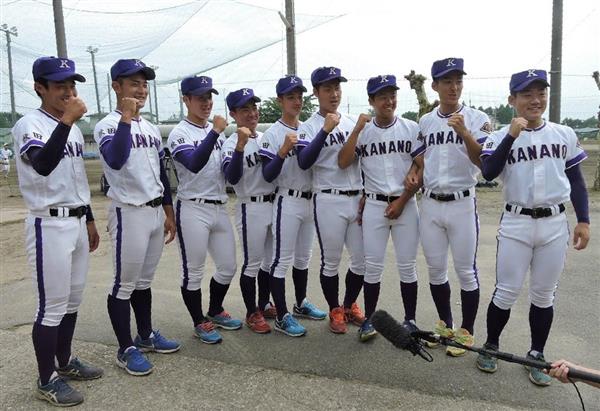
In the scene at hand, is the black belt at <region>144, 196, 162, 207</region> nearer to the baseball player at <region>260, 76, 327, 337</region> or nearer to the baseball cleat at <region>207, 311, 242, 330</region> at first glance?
the baseball player at <region>260, 76, 327, 337</region>

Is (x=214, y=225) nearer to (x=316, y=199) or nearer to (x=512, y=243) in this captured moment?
(x=316, y=199)

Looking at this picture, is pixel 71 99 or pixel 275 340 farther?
pixel 275 340

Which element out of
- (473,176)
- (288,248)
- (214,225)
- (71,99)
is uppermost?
(71,99)

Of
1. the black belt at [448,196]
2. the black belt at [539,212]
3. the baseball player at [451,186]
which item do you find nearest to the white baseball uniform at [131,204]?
the baseball player at [451,186]

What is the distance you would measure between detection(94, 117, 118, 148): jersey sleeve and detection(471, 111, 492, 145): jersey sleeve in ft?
8.43

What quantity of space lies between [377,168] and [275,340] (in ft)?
5.29

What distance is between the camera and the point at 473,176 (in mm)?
3510

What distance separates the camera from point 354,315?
417 centimetres

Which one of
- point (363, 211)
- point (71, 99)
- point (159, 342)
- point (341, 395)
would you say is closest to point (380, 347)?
point (341, 395)

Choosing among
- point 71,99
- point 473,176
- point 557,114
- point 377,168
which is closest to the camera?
point 71,99

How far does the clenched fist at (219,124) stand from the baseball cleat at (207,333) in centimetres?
158

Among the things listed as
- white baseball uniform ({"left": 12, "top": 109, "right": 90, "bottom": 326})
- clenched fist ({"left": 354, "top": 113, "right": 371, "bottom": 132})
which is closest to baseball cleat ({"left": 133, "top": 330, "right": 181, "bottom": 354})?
white baseball uniform ({"left": 12, "top": 109, "right": 90, "bottom": 326})

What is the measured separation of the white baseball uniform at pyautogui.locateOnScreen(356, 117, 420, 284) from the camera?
3727 millimetres

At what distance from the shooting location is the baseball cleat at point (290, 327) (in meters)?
3.89
